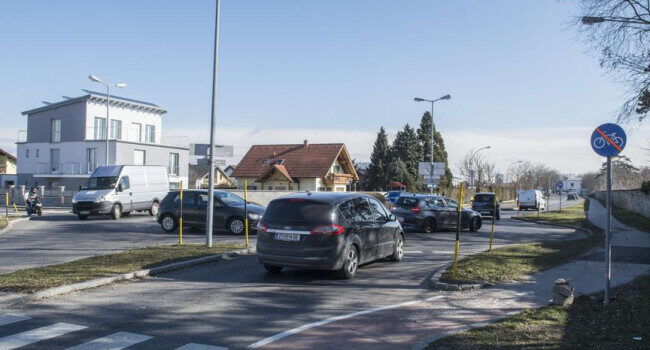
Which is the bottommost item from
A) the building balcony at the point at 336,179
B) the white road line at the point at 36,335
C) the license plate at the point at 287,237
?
the white road line at the point at 36,335

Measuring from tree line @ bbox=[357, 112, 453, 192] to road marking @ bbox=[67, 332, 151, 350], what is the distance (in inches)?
2561

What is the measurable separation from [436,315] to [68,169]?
5068 cm

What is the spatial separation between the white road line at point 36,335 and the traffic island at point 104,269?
1.63 meters

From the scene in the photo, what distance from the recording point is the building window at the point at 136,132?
54031 mm

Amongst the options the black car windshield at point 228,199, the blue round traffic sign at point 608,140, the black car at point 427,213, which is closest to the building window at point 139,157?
the black car windshield at point 228,199

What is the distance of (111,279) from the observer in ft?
31.0

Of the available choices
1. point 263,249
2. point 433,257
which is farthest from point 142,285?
point 433,257

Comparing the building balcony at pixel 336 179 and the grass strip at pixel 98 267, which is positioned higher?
the building balcony at pixel 336 179

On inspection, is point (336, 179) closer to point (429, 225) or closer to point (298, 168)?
point (298, 168)

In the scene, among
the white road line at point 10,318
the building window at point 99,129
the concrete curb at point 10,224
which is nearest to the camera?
the white road line at point 10,318

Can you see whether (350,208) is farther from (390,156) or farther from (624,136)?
(390,156)

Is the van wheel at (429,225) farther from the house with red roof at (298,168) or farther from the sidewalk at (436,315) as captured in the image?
the house with red roof at (298,168)

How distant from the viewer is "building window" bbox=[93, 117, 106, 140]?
51781 mm

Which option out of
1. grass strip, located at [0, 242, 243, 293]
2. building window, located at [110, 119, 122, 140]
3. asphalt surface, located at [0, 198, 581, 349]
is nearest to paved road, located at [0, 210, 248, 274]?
grass strip, located at [0, 242, 243, 293]
